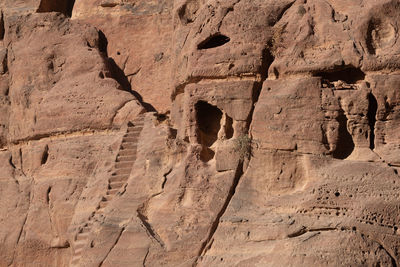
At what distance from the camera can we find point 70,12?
2100 cm

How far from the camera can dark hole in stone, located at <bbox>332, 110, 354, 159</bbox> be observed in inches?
583

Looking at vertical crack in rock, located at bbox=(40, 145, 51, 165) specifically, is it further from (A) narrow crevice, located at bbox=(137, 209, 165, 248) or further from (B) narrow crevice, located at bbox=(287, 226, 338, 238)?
(B) narrow crevice, located at bbox=(287, 226, 338, 238)

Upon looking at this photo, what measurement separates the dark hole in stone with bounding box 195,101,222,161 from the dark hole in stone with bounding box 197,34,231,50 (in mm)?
1097

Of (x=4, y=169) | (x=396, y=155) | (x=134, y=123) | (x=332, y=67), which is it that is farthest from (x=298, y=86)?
(x=4, y=169)

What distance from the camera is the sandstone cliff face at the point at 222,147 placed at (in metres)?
14.2

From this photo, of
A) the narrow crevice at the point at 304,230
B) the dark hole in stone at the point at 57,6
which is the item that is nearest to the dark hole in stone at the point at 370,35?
the narrow crevice at the point at 304,230

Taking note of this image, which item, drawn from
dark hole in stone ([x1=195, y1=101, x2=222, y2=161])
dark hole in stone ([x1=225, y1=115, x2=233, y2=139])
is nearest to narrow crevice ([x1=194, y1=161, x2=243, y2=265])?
dark hole in stone ([x1=225, y1=115, x2=233, y2=139])

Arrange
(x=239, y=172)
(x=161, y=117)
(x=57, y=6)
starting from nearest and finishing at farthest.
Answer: (x=239, y=172) → (x=161, y=117) → (x=57, y=6)

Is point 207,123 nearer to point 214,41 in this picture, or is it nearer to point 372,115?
point 214,41

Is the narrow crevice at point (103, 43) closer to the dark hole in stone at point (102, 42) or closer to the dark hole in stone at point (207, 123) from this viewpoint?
the dark hole in stone at point (102, 42)

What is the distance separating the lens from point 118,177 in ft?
56.2

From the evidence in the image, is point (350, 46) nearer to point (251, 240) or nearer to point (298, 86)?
point (298, 86)

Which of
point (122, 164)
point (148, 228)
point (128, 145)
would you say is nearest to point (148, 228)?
point (148, 228)

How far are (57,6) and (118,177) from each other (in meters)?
5.47
